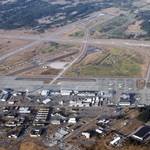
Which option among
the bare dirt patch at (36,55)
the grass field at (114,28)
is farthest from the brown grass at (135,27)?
the bare dirt patch at (36,55)

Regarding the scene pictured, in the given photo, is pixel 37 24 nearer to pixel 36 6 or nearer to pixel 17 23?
pixel 17 23

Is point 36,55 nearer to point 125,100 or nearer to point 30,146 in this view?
point 125,100

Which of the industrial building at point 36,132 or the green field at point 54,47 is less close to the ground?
the green field at point 54,47

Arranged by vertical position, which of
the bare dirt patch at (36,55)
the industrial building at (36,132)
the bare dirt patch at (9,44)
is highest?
the bare dirt patch at (9,44)

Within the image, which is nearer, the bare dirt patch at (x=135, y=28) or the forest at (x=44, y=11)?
the bare dirt patch at (x=135, y=28)

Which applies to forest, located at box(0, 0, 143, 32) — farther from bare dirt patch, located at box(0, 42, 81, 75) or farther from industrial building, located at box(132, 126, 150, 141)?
industrial building, located at box(132, 126, 150, 141)

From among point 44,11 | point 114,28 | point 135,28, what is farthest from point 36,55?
point 44,11

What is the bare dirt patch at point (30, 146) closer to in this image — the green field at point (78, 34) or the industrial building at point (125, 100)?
the industrial building at point (125, 100)

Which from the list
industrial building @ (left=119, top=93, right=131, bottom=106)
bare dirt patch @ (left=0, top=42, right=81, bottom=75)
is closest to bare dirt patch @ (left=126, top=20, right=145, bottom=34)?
bare dirt patch @ (left=0, top=42, right=81, bottom=75)
